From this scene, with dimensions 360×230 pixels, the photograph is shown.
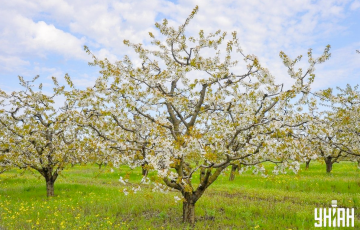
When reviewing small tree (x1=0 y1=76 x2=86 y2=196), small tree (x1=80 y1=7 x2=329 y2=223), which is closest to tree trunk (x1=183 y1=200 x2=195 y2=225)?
small tree (x1=80 y1=7 x2=329 y2=223)

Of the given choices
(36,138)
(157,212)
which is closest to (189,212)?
(157,212)

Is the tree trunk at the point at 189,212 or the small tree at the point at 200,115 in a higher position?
the small tree at the point at 200,115

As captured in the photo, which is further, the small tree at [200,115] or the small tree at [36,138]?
the small tree at [36,138]

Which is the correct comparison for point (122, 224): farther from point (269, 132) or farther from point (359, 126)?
point (359, 126)

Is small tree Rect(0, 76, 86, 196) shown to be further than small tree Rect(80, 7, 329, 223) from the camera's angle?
Yes

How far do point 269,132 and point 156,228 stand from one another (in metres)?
5.52

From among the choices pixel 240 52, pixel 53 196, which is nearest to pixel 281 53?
pixel 240 52

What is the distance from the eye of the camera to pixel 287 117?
9.87 m

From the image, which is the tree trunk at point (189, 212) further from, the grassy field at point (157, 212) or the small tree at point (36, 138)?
the small tree at point (36, 138)

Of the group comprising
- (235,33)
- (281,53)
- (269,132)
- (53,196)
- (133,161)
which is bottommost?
(53,196)

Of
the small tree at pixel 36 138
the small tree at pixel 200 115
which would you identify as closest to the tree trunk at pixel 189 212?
the small tree at pixel 200 115

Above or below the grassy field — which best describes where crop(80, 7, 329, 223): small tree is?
above

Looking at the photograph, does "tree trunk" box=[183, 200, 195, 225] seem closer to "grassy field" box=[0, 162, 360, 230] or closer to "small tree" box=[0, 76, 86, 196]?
"grassy field" box=[0, 162, 360, 230]

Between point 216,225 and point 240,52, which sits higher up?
point 240,52
